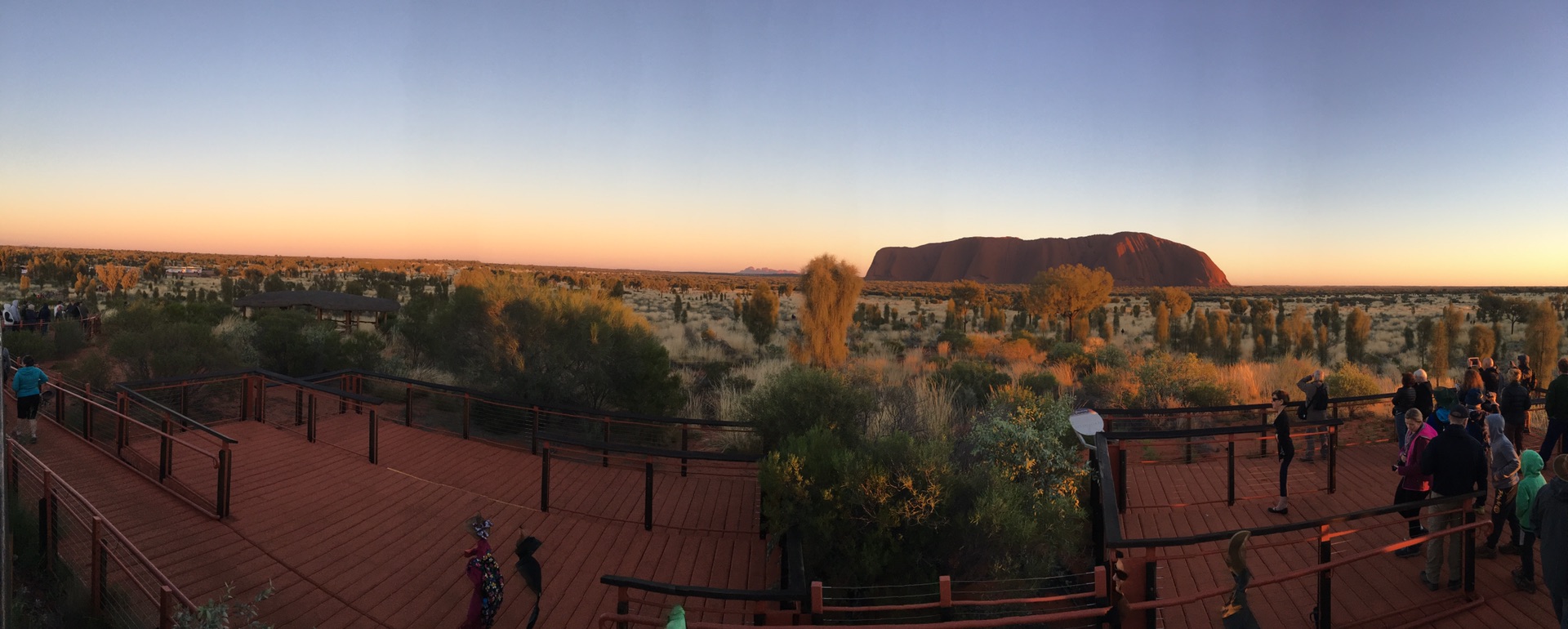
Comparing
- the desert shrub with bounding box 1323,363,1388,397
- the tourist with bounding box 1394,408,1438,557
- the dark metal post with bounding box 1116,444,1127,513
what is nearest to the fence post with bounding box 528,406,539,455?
the dark metal post with bounding box 1116,444,1127,513

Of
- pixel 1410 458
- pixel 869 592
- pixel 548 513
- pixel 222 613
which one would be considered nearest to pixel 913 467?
pixel 869 592

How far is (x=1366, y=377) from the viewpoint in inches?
644

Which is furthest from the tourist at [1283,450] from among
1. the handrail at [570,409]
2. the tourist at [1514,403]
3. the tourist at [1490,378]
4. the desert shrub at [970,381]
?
the desert shrub at [970,381]

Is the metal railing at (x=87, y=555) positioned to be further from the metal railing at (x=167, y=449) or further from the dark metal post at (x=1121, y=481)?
the dark metal post at (x=1121, y=481)

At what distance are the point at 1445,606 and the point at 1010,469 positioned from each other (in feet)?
12.4

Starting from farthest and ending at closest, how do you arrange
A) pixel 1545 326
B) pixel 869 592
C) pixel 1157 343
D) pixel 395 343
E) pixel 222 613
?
pixel 1157 343, pixel 395 343, pixel 1545 326, pixel 869 592, pixel 222 613

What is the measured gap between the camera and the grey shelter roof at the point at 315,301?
85.8ft

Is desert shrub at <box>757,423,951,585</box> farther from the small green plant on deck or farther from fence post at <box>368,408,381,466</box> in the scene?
fence post at <box>368,408,381,466</box>

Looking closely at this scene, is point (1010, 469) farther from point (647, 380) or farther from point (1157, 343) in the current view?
point (1157, 343)

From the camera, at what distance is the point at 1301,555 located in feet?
23.2

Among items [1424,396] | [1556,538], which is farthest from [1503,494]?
[1424,396]

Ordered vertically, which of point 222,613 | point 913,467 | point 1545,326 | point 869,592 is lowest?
point 869,592

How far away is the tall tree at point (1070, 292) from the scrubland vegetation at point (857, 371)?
4.5 inches

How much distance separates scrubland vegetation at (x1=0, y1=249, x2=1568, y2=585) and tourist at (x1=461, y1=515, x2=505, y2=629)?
256 centimetres
